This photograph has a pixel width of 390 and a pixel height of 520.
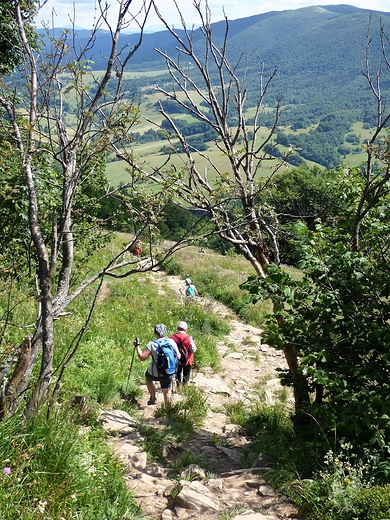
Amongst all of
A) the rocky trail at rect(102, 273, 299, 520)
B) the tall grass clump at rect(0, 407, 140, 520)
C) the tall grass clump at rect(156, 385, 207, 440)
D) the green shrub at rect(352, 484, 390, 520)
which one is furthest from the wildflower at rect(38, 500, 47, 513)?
the tall grass clump at rect(156, 385, 207, 440)

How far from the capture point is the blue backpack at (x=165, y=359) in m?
7.24

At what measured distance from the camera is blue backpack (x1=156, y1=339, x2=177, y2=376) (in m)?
7.24

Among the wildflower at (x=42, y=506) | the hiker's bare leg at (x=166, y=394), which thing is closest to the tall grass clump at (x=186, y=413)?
the hiker's bare leg at (x=166, y=394)

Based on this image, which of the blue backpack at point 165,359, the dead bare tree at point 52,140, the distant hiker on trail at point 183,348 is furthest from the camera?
the distant hiker on trail at point 183,348

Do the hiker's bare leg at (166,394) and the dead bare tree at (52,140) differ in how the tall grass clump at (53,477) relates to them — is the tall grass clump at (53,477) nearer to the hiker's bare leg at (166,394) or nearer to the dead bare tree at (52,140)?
the dead bare tree at (52,140)

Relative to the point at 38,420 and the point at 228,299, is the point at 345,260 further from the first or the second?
the point at 228,299

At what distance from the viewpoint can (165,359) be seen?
727cm

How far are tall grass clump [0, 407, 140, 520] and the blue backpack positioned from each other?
2857mm

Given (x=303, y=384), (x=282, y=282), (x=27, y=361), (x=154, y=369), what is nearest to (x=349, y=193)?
(x=282, y=282)

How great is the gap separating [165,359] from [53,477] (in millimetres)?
3683

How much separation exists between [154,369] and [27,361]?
11.7 ft

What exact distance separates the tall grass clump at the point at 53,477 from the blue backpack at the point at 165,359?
9.37 ft

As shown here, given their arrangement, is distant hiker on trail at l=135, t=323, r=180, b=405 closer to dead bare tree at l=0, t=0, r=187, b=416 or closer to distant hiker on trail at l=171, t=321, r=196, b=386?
Result: distant hiker on trail at l=171, t=321, r=196, b=386

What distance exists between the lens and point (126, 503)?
4.09 meters
